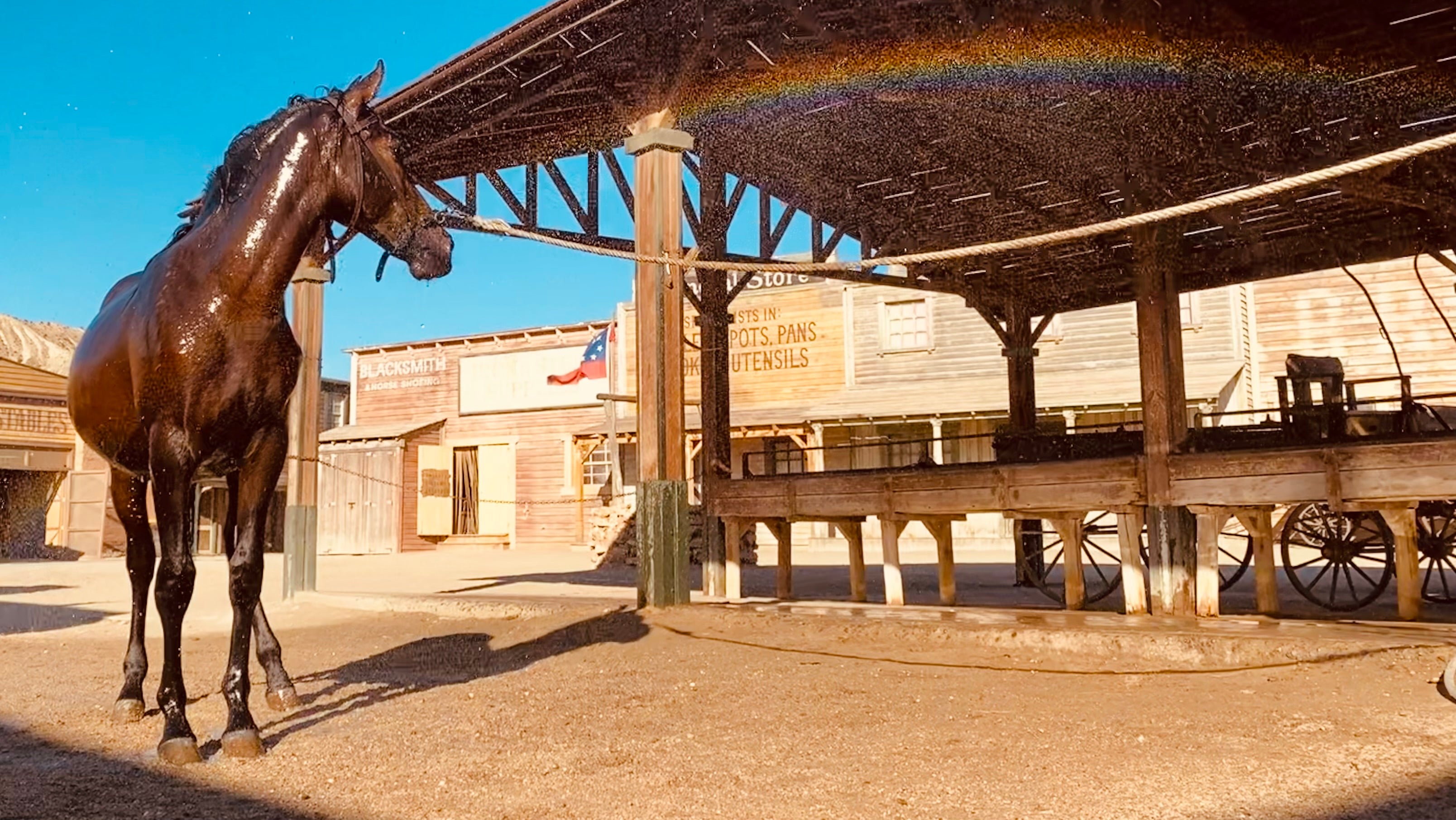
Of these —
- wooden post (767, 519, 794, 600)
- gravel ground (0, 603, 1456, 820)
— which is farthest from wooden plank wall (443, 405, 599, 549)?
gravel ground (0, 603, 1456, 820)

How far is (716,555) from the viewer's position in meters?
11.1

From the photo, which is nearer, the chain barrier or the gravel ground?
the gravel ground

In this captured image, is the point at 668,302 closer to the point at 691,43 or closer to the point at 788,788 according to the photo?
the point at 691,43

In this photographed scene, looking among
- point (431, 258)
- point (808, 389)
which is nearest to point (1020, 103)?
point (431, 258)

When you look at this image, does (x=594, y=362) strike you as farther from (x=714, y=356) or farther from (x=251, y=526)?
(x=251, y=526)

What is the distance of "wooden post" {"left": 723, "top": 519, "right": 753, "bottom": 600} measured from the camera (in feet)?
35.4

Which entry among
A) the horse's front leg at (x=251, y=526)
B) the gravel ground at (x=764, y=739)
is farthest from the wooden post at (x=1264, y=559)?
the horse's front leg at (x=251, y=526)

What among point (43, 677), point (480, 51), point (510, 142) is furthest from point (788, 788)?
point (510, 142)

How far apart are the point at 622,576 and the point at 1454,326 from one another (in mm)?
16001

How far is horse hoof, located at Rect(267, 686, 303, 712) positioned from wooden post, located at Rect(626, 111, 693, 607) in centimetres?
367

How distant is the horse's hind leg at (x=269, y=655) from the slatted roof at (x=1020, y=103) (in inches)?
124

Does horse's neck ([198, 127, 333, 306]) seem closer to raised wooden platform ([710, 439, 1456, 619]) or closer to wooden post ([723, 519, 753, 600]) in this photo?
raised wooden platform ([710, 439, 1456, 619])

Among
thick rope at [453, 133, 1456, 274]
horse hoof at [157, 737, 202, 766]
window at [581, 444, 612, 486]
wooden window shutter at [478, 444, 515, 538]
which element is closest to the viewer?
thick rope at [453, 133, 1456, 274]

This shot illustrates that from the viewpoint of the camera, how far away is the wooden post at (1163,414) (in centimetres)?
837
